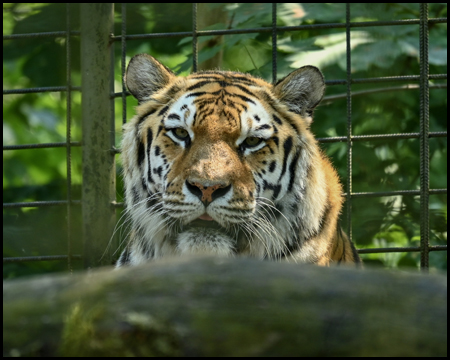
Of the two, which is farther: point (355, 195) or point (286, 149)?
point (355, 195)

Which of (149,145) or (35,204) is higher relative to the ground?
(149,145)

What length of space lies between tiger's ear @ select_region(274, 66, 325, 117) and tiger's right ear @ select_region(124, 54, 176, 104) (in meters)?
0.52

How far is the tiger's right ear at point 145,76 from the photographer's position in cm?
266

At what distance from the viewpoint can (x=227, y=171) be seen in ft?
7.05

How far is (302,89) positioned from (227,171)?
0.68 meters

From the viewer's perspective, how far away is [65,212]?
3.63 meters

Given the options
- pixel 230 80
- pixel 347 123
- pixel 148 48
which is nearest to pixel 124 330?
pixel 230 80

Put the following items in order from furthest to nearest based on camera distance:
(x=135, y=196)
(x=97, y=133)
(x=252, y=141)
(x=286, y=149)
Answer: (x=97, y=133) → (x=135, y=196) → (x=286, y=149) → (x=252, y=141)

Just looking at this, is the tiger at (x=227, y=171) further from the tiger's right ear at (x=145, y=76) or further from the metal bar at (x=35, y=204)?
the metal bar at (x=35, y=204)

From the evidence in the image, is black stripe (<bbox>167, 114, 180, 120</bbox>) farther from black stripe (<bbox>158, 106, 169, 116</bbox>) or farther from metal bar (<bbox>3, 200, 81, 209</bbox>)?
metal bar (<bbox>3, 200, 81, 209</bbox>)

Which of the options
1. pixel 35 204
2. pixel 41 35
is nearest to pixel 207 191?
pixel 35 204

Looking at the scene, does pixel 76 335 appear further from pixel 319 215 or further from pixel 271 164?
pixel 319 215

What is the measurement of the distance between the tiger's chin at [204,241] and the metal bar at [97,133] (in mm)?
1140

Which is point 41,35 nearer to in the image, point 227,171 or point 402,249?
point 227,171
